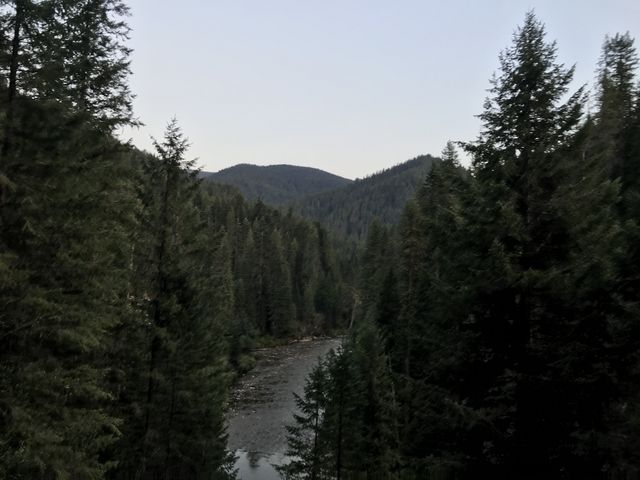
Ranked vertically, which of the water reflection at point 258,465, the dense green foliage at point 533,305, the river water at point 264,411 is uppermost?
the dense green foliage at point 533,305

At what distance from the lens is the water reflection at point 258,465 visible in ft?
87.4

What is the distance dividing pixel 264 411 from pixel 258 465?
10.6 meters

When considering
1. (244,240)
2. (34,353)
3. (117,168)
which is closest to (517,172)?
(117,168)

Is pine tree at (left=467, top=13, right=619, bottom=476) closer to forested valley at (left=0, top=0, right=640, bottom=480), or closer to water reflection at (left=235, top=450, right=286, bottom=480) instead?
forested valley at (left=0, top=0, right=640, bottom=480)

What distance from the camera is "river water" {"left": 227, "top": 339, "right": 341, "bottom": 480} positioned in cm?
2912

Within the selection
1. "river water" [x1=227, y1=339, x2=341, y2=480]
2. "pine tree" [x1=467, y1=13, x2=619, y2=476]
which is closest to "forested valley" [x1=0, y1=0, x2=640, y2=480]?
"pine tree" [x1=467, y1=13, x2=619, y2=476]

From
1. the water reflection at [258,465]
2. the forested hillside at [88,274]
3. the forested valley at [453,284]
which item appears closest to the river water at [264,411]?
the water reflection at [258,465]

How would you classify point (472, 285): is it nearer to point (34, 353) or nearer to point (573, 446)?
point (573, 446)

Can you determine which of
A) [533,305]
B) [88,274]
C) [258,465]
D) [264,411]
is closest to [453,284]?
[533,305]

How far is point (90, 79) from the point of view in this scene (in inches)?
445

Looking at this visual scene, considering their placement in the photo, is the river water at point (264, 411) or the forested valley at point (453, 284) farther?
the river water at point (264, 411)

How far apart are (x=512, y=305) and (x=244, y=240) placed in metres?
90.9

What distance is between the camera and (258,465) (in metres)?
28.4

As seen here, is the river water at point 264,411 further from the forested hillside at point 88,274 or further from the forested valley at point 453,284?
the forested valley at point 453,284
